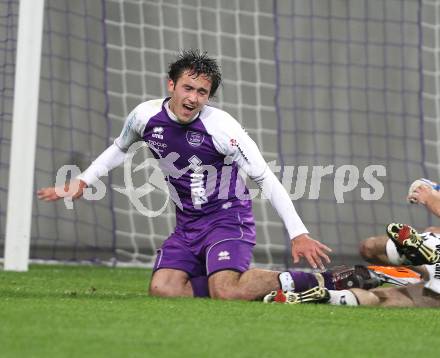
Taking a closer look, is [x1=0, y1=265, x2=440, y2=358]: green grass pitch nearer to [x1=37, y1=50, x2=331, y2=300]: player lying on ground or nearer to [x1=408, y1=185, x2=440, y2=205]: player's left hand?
[x1=37, y1=50, x2=331, y2=300]: player lying on ground

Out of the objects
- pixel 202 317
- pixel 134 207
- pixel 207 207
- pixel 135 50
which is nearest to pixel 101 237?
pixel 134 207

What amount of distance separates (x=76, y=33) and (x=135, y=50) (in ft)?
1.87

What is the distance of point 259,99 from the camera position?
10797mm

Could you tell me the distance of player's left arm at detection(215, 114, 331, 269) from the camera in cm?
581

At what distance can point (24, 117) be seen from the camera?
26.3 feet

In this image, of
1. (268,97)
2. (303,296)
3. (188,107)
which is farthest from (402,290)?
(268,97)

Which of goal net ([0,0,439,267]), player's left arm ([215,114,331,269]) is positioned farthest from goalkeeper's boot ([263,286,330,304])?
goal net ([0,0,439,267])

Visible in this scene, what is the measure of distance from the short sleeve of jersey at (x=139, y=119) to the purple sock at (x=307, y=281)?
1268mm

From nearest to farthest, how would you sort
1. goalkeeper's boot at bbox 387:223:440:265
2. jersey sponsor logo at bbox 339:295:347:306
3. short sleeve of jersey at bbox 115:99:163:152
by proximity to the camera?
1. goalkeeper's boot at bbox 387:223:440:265
2. jersey sponsor logo at bbox 339:295:347:306
3. short sleeve of jersey at bbox 115:99:163:152

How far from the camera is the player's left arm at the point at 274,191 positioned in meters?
5.81

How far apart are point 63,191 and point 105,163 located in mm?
500

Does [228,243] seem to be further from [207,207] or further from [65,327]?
[65,327]

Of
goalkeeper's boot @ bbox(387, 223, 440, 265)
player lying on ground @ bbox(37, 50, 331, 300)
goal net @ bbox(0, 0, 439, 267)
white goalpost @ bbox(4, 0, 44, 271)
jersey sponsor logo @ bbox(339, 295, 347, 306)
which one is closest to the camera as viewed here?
goalkeeper's boot @ bbox(387, 223, 440, 265)

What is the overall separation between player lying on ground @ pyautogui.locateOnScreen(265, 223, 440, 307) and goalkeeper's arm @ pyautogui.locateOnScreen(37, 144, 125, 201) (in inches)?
50.9
